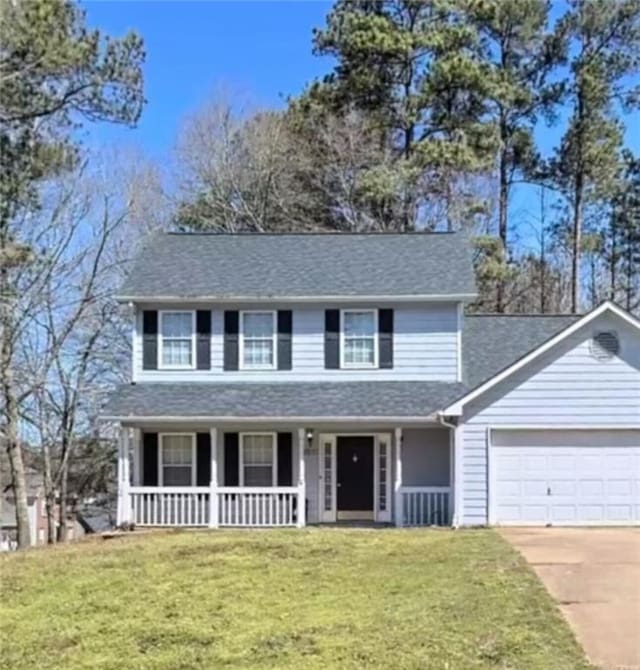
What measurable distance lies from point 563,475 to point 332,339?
17.5 feet

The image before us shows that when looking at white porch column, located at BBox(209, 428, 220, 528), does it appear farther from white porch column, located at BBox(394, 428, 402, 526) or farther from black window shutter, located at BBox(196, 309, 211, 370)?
white porch column, located at BBox(394, 428, 402, 526)

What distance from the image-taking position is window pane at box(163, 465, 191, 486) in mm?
19062

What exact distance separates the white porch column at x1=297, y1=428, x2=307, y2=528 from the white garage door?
11.8 ft

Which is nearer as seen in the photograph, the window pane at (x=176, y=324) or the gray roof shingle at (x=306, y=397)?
the gray roof shingle at (x=306, y=397)

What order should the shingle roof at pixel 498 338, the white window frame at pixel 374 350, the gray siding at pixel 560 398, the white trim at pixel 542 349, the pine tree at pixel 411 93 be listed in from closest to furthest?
the white trim at pixel 542 349
the gray siding at pixel 560 398
the white window frame at pixel 374 350
the shingle roof at pixel 498 338
the pine tree at pixel 411 93

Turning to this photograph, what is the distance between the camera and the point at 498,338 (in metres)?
20.8

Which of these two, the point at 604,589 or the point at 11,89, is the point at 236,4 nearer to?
the point at 11,89

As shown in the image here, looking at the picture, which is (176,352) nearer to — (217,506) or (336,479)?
(217,506)

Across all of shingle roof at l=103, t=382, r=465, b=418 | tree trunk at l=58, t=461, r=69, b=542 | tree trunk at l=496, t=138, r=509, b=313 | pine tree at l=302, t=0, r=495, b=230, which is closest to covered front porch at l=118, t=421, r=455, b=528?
shingle roof at l=103, t=382, r=465, b=418

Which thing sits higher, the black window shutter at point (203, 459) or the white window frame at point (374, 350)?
the white window frame at point (374, 350)

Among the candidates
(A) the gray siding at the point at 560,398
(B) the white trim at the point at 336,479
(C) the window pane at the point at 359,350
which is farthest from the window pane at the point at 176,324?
(A) the gray siding at the point at 560,398

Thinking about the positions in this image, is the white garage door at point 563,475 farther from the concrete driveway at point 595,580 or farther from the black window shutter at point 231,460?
the black window shutter at point 231,460

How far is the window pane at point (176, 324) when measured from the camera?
19609mm

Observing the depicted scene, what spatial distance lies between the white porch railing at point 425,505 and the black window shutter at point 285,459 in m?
2.40
